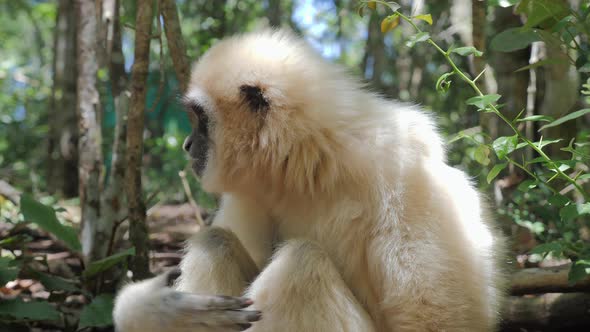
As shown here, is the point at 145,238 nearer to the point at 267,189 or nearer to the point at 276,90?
the point at 267,189

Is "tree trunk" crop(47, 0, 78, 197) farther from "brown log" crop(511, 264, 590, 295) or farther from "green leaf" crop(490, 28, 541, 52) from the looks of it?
"green leaf" crop(490, 28, 541, 52)

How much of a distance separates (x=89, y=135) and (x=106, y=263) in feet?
4.67

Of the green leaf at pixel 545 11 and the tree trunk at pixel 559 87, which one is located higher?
the green leaf at pixel 545 11

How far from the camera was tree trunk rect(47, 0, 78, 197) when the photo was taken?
920 centimetres

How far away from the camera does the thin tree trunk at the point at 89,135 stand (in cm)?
511

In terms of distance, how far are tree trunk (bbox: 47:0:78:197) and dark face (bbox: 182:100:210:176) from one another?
5971mm

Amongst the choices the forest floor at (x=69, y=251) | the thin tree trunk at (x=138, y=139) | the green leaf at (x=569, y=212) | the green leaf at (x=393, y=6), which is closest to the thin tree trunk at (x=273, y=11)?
the forest floor at (x=69, y=251)

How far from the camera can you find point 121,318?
3.33m

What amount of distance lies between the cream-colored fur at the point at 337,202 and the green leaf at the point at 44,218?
53.7 inches

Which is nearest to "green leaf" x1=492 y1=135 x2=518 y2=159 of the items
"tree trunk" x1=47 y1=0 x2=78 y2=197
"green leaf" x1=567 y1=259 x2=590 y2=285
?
"green leaf" x1=567 y1=259 x2=590 y2=285

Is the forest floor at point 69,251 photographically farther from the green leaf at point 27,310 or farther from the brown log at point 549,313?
the brown log at point 549,313

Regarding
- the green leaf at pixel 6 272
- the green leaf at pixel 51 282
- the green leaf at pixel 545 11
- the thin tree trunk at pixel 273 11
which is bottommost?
the green leaf at pixel 51 282

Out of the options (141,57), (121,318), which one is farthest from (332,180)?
(141,57)

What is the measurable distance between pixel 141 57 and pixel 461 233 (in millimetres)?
2797
